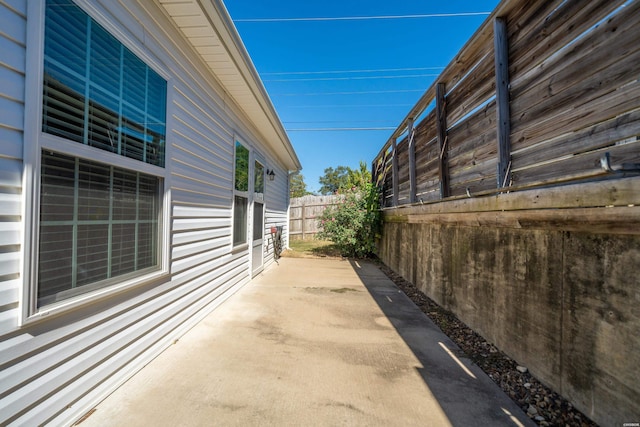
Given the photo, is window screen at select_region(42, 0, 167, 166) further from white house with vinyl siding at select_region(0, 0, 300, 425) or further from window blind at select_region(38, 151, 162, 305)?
window blind at select_region(38, 151, 162, 305)

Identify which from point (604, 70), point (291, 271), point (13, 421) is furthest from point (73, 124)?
point (291, 271)

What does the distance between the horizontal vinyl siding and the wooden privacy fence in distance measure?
298 centimetres

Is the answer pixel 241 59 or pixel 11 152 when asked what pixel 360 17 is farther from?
pixel 11 152

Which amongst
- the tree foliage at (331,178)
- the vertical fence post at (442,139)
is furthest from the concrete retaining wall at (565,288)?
the tree foliage at (331,178)

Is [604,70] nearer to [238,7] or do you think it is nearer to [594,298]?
[594,298]

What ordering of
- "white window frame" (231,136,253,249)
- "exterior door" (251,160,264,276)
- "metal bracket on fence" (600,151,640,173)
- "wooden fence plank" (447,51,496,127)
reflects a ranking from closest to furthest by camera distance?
"metal bracket on fence" (600,151,640,173)
"wooden fence plank" (447,51,496,127)
"white window frame" (231,136,253,249)
"exterior door" (251,160,264,276)

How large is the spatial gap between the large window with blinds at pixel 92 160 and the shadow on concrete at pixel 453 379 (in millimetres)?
2484

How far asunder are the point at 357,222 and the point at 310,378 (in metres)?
5.69

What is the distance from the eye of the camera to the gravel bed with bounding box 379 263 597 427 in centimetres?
170

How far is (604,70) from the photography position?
66.1 inches

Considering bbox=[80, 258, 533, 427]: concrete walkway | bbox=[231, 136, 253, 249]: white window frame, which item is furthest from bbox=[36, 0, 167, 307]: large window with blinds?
bbox=[231, 136, 253, 249]: white window frame

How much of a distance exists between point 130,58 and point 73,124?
2.61 ft

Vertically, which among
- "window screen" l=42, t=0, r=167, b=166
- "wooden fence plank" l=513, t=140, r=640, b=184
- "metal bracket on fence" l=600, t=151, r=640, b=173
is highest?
"window screen" l=42, t=0, r=167, b=166

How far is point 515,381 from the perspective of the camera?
6.83ft
